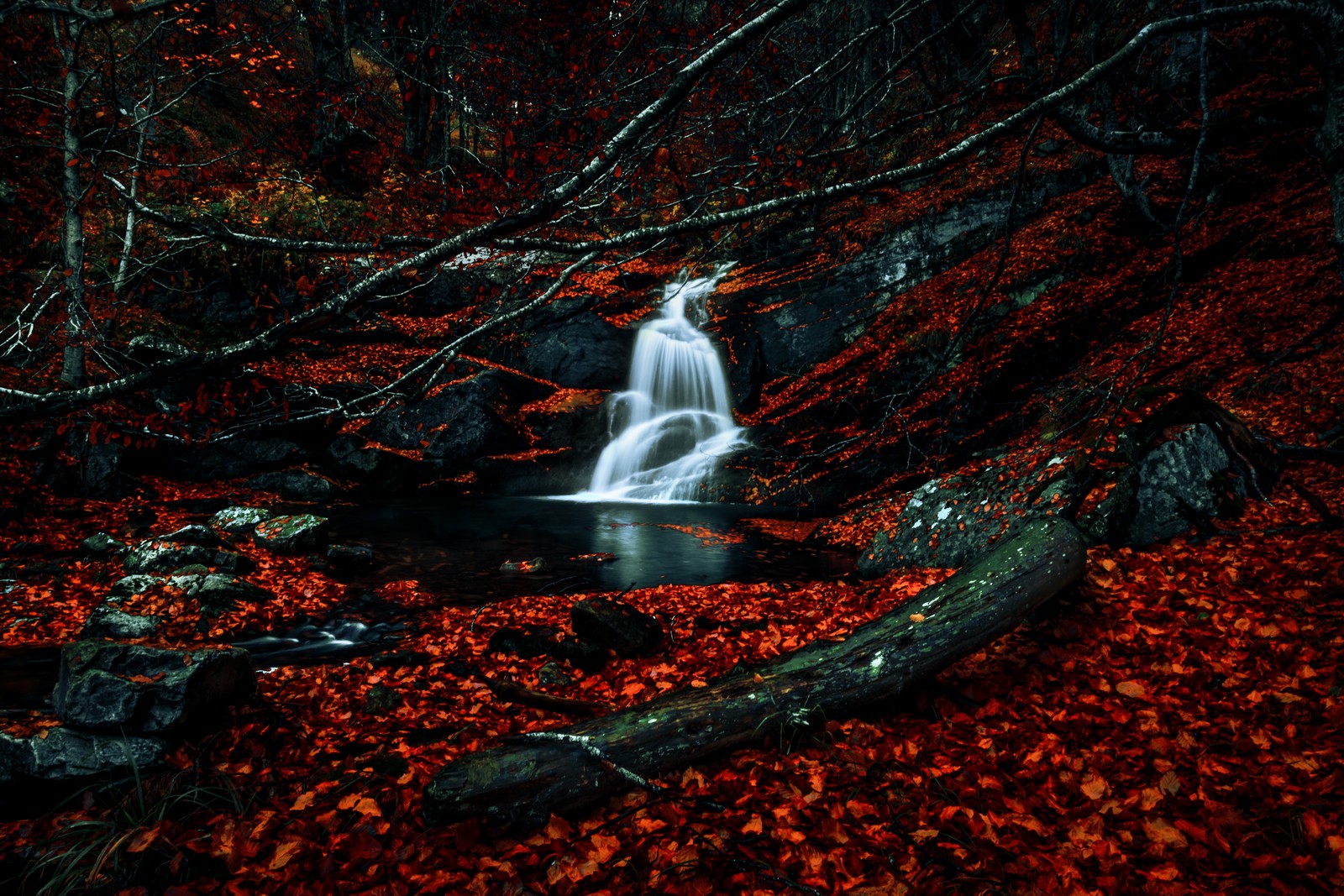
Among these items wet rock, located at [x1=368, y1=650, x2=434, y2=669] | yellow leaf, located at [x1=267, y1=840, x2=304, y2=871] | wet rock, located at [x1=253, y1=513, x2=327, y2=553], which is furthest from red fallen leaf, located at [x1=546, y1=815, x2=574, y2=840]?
wet rock, located at [x1=253, y1=513, x2=327, y2=553]

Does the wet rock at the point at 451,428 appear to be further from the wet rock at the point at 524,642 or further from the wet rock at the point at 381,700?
the wet rock at the point at 381,700

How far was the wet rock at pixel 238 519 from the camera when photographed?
10.1 metres

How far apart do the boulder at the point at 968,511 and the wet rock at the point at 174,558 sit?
9.71 m

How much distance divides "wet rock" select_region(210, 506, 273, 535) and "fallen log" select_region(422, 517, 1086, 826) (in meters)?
9.83

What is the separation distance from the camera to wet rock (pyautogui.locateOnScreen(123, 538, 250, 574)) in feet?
25.3

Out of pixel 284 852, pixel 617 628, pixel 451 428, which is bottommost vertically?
pixel 617 628

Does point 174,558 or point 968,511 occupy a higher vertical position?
point 968,511

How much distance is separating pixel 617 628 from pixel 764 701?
2633mm

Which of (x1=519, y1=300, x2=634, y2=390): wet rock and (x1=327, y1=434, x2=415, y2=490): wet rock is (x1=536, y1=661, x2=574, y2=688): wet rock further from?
(x1=519, y1=300, x2=634, y2=390): wet rock

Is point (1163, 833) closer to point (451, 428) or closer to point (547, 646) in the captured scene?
point (547, 646)

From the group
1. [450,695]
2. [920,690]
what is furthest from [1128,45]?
[450,695]

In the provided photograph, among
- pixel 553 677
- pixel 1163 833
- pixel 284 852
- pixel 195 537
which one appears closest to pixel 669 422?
pixel 195 537

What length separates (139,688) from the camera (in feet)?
11.6

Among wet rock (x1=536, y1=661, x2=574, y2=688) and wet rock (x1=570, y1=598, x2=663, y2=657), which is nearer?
wet rock (x1=536, y1=661, x2=574, y2=688)
